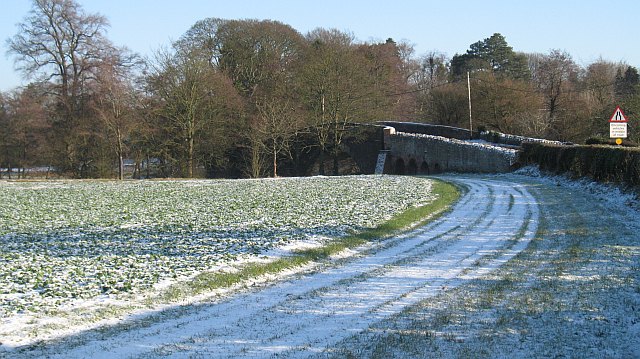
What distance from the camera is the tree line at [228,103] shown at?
147ft

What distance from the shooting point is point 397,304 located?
7.90 m

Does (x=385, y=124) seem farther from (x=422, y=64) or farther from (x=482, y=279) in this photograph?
(x=482, y=279)

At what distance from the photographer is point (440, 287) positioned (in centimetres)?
880

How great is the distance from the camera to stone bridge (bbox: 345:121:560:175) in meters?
36.1

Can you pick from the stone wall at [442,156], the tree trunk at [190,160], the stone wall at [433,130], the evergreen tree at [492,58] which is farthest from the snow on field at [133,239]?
the evergreen tree at [492,58]

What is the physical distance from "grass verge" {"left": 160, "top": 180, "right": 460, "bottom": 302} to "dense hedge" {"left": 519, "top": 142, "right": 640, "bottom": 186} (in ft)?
19.6

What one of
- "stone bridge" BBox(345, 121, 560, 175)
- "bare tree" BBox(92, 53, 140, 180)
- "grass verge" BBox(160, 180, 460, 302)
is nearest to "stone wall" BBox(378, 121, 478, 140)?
"stone bridge" BBox(345, 121, 560, 175)

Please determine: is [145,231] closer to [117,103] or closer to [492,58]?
[117,103]

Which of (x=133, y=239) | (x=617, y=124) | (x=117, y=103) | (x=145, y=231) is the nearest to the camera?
(x=133, y=239)

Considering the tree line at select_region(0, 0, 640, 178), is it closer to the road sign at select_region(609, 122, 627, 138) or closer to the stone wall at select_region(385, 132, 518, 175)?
the stone wall at select_region(385, 132, 518, 175)

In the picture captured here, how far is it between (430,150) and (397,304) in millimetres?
37021

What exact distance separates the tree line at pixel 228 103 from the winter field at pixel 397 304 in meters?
31.6

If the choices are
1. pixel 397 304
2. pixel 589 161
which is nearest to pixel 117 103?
pixel 589 161

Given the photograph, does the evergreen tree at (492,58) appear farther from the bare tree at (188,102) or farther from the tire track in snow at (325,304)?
the tire track in snow at (325,304)
